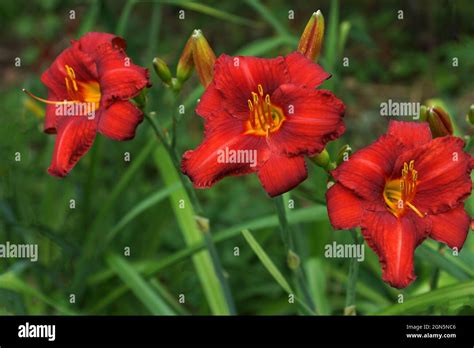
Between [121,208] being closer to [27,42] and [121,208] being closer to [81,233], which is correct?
[81,233]

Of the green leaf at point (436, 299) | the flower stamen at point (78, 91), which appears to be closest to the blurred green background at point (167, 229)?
the green leaf at point (436, 299)

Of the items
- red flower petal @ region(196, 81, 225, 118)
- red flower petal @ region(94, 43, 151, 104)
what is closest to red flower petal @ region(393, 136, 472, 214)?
red flower petal @ region(196, 81, 225, 118)

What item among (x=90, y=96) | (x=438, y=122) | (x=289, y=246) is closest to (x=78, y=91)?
(x=90, y=96)

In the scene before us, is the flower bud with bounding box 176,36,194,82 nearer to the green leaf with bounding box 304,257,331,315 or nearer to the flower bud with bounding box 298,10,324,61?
the flower bud with bounding box 298,10,324,61
